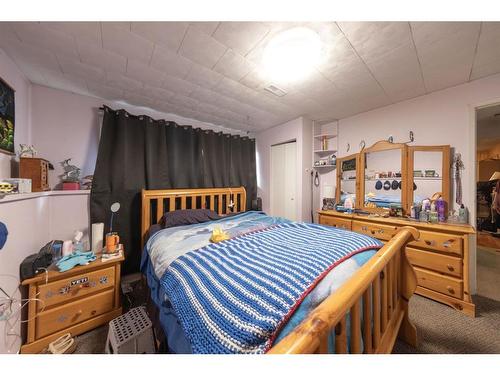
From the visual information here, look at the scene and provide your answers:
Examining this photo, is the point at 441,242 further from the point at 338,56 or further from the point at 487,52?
the point at 338,56

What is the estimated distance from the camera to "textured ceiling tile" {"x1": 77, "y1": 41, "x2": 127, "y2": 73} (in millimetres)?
1318

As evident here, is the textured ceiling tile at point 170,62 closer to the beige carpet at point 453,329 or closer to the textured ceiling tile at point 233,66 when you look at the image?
the textured ceiling tile at point 233,66

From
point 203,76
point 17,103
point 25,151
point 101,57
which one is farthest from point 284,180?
point 17,103

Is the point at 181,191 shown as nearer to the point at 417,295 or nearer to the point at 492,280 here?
the point at 417,295

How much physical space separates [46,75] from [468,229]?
4162 millimetres

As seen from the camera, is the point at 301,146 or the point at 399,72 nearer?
the point at 399,72

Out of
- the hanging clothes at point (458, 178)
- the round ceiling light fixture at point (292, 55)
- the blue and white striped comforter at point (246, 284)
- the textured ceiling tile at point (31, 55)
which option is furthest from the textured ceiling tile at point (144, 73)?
the hanging clothes at point (458, 178)

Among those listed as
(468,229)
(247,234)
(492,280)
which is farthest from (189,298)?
(492,280)

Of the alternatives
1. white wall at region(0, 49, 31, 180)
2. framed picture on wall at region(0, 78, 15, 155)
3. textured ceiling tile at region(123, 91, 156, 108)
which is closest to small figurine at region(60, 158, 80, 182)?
white wall at region(0, 49, 31, 180)

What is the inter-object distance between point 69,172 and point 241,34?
222cm

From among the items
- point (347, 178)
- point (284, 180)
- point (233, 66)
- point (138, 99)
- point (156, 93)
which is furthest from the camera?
point (284, 180)

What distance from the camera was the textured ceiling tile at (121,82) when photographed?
1675 millimetres

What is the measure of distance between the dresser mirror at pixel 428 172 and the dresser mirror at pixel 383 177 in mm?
77

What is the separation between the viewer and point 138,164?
2338 mm
